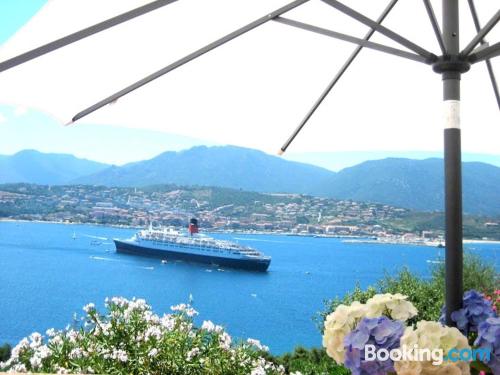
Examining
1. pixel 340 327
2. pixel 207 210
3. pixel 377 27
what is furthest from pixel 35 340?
pixel 207 210

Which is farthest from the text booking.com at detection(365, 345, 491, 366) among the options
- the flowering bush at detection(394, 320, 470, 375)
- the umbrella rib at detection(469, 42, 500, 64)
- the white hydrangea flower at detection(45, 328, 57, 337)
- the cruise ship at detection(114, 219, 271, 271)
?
the cruise ship at detection(114, 219, 271, 271)

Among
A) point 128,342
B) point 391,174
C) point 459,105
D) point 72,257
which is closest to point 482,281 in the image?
point 128,342

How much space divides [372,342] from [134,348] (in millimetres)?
2032

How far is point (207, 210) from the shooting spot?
43.7 meters

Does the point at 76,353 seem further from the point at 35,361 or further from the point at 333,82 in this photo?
→ the point at 333,82

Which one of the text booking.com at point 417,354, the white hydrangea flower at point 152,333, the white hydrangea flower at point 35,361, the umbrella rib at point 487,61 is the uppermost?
the umbrella rib at point 487,61

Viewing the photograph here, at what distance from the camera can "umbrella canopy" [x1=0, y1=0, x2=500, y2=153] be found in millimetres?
→ 1617

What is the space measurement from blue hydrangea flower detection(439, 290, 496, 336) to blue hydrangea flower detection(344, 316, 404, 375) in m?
0.32

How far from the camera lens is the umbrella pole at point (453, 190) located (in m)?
1.67

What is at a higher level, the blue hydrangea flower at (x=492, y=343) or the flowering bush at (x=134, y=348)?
the blue hydrangea flower at (x=492, y=343)

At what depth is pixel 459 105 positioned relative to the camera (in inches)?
69.2

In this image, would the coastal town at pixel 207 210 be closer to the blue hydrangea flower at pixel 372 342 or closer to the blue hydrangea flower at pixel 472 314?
the blue hydrangea flower at pixel 472 314

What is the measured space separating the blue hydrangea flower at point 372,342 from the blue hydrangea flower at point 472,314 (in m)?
0.32

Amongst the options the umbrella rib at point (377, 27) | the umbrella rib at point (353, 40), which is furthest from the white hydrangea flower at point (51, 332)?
the umbrella rib at point (377, 27)
